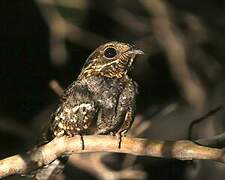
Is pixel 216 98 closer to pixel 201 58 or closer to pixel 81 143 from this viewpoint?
pixel 201 58

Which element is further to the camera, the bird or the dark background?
the dark background

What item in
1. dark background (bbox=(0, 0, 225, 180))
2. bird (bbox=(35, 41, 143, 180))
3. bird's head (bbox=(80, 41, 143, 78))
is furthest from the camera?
dark background (bbox=(0, 0, 225, 180))

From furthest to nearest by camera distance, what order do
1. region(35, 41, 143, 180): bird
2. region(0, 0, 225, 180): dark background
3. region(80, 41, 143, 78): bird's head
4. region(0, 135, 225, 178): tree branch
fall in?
region(0, 0, 225, 180): dark background, region(80, 41, 143, 78): bird's head, region(35, 41, 143, 180): bird, region(0, 135, 225, 178): tree branch

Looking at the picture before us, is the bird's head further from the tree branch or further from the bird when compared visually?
the tree branch

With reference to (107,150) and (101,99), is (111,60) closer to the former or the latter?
(101,99)

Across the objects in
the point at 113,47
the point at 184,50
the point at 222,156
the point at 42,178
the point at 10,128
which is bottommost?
the point at 222,156

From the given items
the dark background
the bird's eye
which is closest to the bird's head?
the bird's eye

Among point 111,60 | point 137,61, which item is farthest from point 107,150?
point 137,61

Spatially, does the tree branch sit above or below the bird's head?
below

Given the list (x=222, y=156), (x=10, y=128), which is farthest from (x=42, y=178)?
(x=10, y=128)
